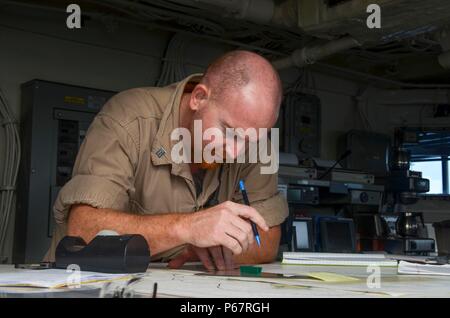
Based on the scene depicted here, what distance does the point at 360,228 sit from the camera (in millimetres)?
4285

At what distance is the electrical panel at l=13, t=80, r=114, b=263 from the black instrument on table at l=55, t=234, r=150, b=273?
2.17m

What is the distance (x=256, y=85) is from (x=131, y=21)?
2.43 m

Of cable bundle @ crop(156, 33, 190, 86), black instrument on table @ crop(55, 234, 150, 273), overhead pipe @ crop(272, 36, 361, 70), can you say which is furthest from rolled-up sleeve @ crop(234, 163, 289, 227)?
cable bundle @ crop(156, 33, 190, 86)

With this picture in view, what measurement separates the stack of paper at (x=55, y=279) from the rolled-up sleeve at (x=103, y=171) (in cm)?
32

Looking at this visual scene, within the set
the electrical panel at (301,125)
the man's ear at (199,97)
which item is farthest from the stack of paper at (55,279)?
the electrical panel at (301,125)

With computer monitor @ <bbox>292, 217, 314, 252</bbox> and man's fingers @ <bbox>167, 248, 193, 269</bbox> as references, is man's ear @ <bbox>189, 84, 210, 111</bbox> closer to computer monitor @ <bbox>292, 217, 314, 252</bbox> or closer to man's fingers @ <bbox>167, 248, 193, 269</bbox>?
man's fingers @ <bbox>167, 248, 193, 269</bbox>

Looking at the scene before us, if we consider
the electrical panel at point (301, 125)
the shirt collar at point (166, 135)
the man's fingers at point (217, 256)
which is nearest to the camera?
the man's fingers at point (217, 256)

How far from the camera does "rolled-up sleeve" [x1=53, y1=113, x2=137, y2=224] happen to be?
4.54 ft

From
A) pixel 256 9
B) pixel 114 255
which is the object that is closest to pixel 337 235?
pixel 256 9

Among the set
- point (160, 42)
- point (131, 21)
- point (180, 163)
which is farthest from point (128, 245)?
point (160, 42)

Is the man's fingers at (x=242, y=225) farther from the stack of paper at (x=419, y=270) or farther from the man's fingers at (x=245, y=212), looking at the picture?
the stack of paper at (x=419, y=270)

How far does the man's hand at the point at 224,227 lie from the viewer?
1.21m
